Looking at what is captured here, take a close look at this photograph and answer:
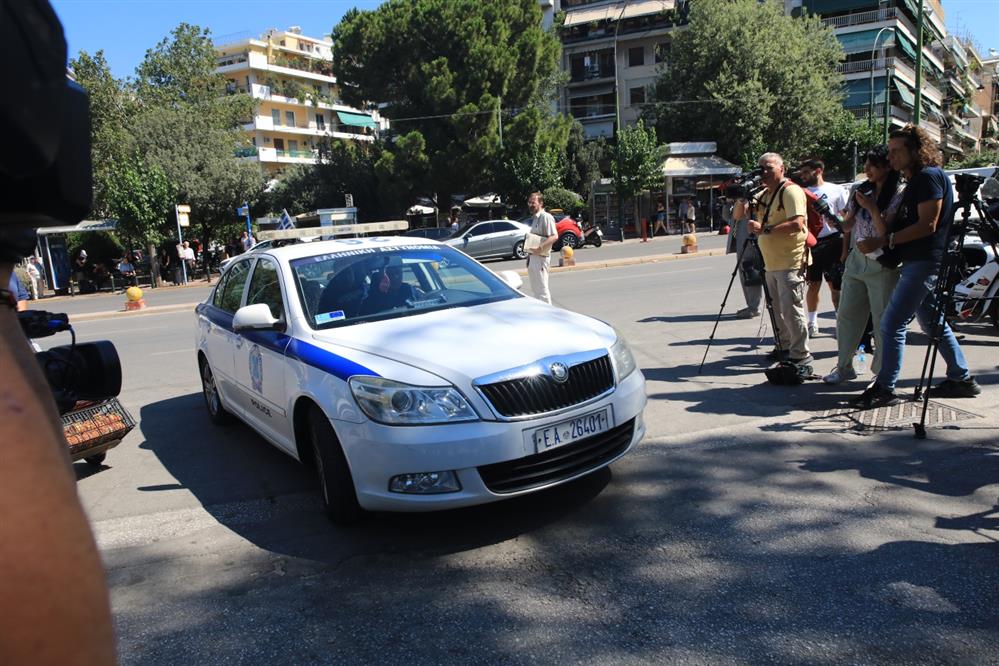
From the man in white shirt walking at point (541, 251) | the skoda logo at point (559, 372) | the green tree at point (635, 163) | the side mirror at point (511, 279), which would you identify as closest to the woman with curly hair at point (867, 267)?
the side mirror at point (511, 279)

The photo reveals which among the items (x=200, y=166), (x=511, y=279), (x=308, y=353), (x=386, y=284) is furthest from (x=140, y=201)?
(x=308, y=353)

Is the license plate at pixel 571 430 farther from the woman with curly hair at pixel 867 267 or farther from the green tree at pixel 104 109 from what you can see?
the green tree at pixel 104 109

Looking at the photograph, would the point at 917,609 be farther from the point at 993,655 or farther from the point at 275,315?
the point at 275,315

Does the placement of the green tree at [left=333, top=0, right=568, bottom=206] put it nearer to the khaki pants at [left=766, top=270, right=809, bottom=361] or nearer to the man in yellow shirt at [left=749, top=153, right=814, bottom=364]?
the man in yellow shirt at [left=749, top=153, right=814, bottom=364]

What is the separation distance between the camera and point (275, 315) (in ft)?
16.0

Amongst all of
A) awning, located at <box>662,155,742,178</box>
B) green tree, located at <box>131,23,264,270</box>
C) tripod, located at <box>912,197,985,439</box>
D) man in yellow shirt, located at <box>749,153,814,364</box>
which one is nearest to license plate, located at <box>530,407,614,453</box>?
tripod, located at <box>912,197,985,439</box>

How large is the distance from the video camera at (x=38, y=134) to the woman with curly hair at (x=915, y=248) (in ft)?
17.5

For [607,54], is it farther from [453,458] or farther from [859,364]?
[453,458]

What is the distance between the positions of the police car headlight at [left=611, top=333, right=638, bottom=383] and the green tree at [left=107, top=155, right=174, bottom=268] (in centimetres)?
2832

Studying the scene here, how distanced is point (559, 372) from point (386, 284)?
1762 millimetres

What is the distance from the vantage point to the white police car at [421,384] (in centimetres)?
359

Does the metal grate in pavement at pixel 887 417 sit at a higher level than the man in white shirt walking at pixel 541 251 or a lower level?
lower

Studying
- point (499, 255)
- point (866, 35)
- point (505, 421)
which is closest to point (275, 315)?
point (505, 421)

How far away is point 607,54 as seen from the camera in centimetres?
5475
